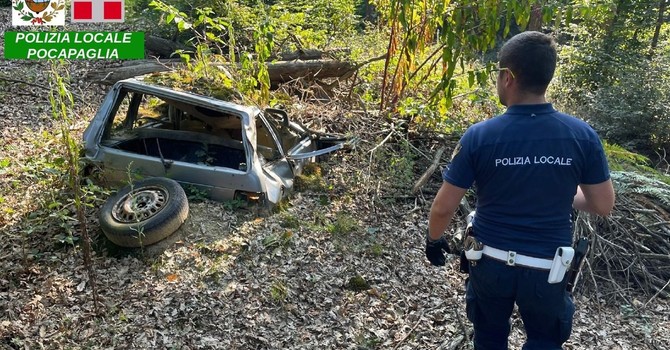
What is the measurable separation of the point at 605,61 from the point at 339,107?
24.5 feet

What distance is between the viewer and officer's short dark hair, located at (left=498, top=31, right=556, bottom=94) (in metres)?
2.62

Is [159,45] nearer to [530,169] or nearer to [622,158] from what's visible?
[622,158]

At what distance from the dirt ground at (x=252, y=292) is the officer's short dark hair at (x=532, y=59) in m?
2.30

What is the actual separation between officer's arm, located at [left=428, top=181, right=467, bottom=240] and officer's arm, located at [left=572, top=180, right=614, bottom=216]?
2.06 feet

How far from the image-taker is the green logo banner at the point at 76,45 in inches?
314

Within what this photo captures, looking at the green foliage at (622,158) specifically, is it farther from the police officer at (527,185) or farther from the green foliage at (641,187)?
the police officer at (527,185)

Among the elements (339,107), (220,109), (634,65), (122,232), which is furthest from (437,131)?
(634,65)

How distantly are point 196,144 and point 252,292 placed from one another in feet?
6.55

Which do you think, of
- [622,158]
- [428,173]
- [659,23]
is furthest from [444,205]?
[659,23]

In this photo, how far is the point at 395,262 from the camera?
5.41 metres

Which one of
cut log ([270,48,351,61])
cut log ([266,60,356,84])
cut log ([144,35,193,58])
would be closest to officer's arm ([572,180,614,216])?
cut log ([266,60,356,84])

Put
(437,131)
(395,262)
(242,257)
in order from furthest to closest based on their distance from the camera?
(437,131), (395,262), (242,257)

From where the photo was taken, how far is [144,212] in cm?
476

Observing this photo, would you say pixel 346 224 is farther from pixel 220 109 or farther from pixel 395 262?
pixel 220 109
